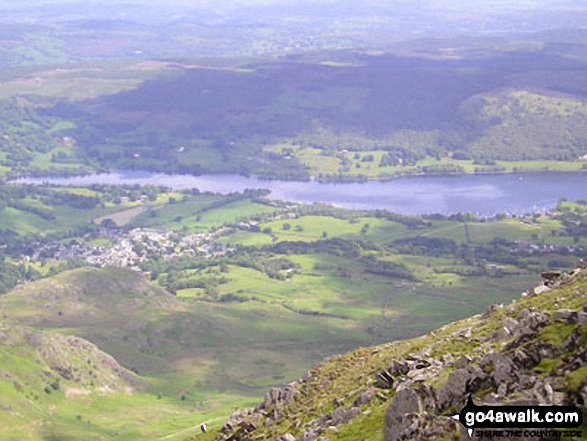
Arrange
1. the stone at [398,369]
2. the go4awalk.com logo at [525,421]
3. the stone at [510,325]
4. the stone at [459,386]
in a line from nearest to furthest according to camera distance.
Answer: the go4awalk.com logo at [525,421] → the stone at [459,386] → the stone at [510,325] → the stone at [398,369]

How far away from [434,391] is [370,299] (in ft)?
490

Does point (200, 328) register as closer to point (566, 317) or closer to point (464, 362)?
point (464, 362)

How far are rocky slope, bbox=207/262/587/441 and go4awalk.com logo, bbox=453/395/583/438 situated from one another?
1.68 feet

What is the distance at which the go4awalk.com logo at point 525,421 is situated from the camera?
28.9 meters

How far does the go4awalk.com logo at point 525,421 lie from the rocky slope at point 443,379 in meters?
0.51

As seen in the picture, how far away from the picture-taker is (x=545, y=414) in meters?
29.2

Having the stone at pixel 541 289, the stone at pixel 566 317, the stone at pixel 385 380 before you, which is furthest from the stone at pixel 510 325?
the stone at pixel 541 289

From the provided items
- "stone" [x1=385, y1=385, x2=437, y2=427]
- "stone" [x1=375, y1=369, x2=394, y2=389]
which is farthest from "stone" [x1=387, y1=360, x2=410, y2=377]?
"stone" [x1=385, y1=385, x2=437, y2=427]

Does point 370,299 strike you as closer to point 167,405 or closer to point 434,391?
point 167,405

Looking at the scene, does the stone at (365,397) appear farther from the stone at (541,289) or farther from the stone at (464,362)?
the stone at (541,289)

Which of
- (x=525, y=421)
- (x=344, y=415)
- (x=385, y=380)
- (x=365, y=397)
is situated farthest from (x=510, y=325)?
(x=525, y=421)

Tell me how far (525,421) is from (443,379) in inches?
366

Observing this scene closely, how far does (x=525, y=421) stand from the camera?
2891cm

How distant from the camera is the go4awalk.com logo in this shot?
28.9 m
